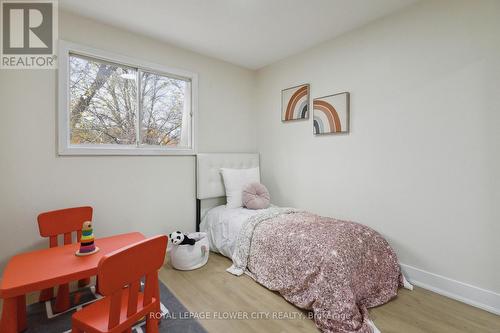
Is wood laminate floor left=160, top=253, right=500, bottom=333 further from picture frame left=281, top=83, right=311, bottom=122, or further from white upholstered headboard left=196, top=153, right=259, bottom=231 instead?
picture frame left=281, top=83, right=311, bottom=122

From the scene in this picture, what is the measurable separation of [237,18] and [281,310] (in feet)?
8.53

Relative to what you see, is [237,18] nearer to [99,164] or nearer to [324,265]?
[99,164]

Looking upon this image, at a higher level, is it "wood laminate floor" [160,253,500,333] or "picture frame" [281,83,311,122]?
"picture frame" [281,83,311,122]

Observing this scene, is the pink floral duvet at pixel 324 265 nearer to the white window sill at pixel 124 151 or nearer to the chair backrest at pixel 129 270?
the chair backrest at pixel 129 270

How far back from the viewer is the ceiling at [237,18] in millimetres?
2096

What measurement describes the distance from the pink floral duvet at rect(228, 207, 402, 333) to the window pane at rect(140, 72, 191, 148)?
4.75ft

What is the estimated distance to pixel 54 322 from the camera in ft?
5.43

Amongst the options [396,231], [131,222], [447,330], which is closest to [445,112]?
[396,231]

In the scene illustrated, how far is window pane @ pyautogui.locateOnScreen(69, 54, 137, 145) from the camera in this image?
2303 millimetres

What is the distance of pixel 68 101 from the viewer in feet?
7.20

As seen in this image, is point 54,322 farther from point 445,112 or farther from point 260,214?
point 445,112

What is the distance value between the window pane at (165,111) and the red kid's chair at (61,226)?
38.8 inches

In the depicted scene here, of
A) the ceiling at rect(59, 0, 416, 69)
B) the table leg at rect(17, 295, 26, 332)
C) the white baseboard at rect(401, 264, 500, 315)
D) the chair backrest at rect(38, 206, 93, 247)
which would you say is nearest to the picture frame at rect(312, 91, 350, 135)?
the ceiling at rect(59, 0, 416, 69)

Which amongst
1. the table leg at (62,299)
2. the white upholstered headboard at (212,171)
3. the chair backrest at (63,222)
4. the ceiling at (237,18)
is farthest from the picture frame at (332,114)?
the table leg at (62,299)
